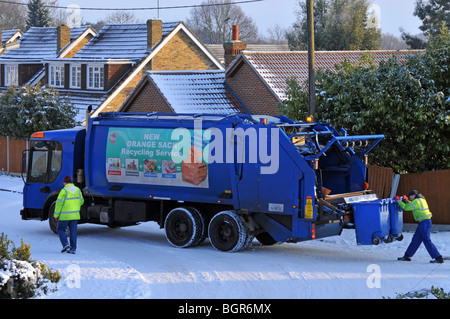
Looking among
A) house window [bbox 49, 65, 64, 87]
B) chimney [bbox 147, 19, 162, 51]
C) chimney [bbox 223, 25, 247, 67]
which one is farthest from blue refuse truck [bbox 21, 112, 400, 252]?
house window [bbox 49, 65, 64, 87]

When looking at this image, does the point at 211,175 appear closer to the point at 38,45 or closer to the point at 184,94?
the point at 184,94

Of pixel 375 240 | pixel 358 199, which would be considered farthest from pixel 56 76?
pixel 375 240

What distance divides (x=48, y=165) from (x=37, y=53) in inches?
1338

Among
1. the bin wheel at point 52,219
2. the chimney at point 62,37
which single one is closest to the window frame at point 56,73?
the chimney at point 62,37

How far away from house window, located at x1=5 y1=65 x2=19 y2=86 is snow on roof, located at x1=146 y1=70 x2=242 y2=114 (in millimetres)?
19393

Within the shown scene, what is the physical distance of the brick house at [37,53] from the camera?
4820 cm

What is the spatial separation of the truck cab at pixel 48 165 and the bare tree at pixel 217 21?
72.4 metres

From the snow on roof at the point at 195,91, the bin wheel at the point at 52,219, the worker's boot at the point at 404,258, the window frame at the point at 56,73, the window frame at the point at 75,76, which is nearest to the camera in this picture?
the worker's boot at the point at 404,258

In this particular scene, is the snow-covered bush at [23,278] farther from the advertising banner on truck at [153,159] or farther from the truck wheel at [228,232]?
the advertising banner on truck at [153,159]

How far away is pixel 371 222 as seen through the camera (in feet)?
48.6

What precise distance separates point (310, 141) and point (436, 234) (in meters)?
4.87

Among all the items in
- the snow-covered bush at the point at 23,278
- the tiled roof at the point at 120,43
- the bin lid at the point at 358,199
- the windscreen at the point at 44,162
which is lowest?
the snow-covered bush at the point at 23,278
